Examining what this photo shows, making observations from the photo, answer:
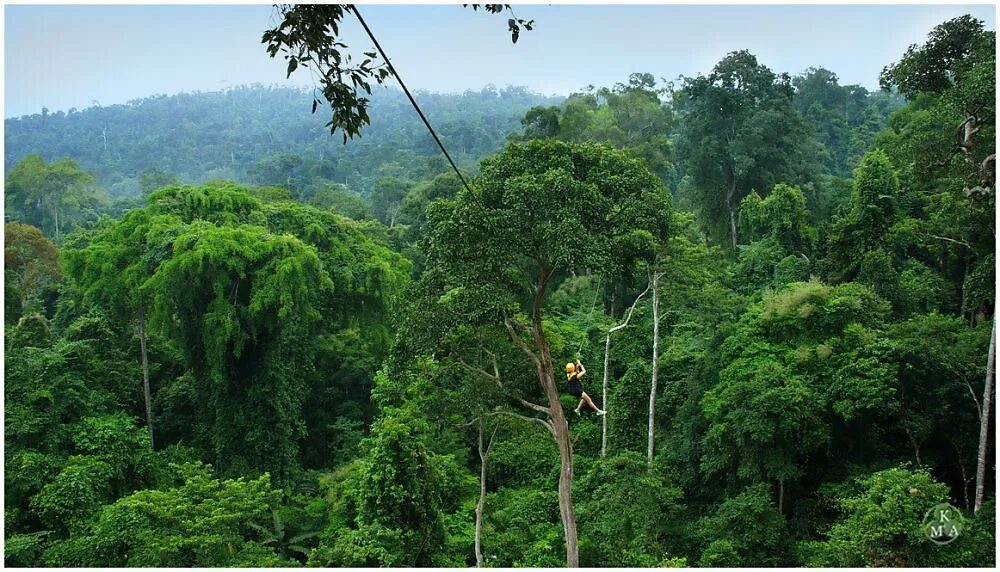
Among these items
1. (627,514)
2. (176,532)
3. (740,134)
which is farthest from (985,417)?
(740,134)

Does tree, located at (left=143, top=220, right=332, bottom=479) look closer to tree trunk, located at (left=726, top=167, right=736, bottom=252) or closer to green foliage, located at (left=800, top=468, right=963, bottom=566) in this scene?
green foliage, located at (left=800, top=468, right=963, bottom=566)

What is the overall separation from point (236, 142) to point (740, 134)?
46472mm

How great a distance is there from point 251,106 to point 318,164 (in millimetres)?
40213

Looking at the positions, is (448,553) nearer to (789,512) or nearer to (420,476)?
(420,476)

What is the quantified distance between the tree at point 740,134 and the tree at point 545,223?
41.1ft

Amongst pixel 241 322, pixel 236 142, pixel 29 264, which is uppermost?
pixel 236 142

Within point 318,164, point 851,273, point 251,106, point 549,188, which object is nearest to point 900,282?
point 851,273

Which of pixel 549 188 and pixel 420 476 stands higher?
pixel 549 188

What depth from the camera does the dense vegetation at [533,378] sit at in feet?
27.5

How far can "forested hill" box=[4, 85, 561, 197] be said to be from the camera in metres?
43.9

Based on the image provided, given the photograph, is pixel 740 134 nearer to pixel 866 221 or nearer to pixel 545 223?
pixel 866 221

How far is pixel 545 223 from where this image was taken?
7.93 m

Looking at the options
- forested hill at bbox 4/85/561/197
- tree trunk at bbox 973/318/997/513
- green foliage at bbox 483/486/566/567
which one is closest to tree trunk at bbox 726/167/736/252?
green foliage at bbox 483/486/566/567

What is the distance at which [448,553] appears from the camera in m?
10.7
